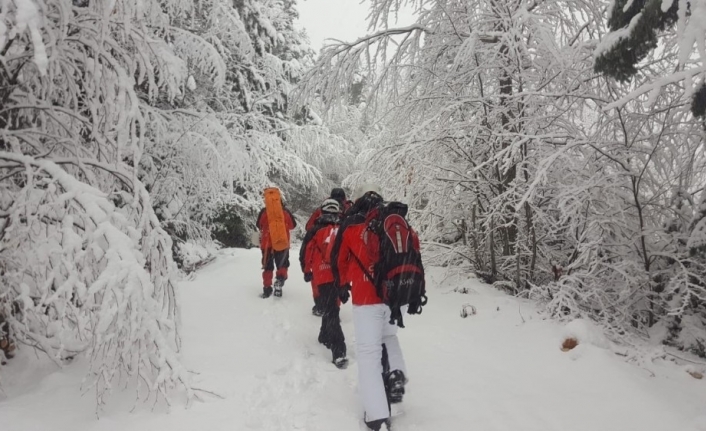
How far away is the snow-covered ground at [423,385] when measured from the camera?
3.16 m

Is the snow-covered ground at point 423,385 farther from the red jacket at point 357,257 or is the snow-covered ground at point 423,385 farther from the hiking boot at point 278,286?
the hiking boot at point 278,286

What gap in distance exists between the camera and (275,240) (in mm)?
7039

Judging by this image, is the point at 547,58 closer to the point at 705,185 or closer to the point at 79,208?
the point at 705,185

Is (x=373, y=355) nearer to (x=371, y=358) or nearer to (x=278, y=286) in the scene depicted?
(x=371, y=358)

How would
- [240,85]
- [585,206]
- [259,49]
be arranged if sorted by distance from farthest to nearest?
[259,49]
[240,85]
[585,206]

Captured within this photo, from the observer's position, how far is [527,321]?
5281 mm

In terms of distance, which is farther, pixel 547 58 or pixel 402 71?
pixel 402 71

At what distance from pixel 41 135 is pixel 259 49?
11.2 metres

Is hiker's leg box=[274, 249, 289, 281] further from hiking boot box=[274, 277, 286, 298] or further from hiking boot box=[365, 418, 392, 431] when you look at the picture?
hiking boot box=[365, 418, 392, 431]

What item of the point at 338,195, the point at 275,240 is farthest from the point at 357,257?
the point at 275,240

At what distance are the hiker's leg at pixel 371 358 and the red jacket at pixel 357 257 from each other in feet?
0.33

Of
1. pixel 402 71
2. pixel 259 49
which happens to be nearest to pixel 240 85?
pixel 259 49

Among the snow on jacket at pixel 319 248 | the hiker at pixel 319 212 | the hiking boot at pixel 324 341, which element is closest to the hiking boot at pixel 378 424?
the hiking boot at pixel 324 341

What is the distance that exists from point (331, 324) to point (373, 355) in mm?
1509
